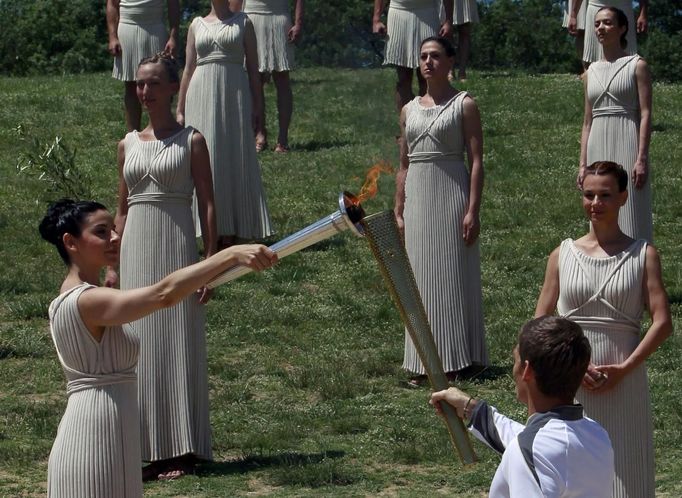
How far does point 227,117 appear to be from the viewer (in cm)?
1371

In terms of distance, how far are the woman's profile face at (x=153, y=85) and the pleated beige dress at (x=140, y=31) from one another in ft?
26.4

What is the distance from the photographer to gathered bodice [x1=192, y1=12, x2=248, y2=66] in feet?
44.6

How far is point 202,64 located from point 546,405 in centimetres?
942

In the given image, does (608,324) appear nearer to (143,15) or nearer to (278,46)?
(143,15)

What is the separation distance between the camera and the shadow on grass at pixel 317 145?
58.7ft

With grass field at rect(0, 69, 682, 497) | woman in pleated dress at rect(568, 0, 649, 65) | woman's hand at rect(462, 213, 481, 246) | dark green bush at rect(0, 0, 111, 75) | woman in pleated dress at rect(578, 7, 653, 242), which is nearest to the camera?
grass field at rect(0, 69, 682, 497)

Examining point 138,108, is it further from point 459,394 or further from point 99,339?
point 459,394

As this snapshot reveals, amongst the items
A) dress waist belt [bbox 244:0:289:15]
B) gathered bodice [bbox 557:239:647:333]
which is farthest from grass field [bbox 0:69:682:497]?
dress waist belt [bbox 244:0:289:15]

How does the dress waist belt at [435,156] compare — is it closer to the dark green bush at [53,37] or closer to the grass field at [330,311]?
the grass field at [330,311]

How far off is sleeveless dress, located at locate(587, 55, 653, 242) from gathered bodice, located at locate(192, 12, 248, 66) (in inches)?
137

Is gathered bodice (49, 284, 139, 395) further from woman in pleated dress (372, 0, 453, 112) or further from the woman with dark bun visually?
woman in pleated dress (372, 0, 453, 112)

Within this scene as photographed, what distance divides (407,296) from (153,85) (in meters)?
4.19

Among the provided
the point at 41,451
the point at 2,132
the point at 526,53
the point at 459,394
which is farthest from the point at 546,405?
the point at 526,53

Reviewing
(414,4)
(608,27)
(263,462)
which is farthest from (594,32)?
(263,462)
